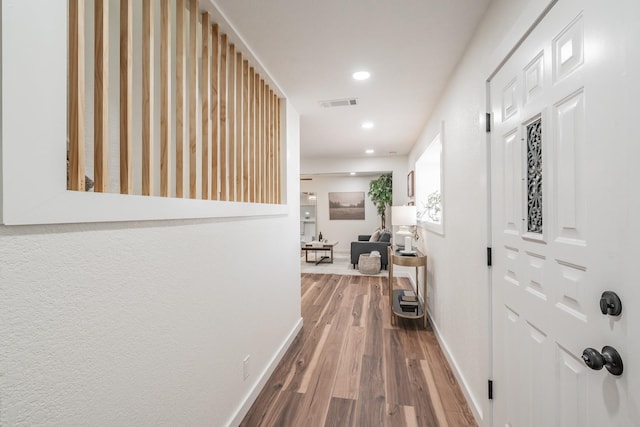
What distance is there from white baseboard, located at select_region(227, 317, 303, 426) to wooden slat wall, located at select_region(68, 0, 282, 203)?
1254mm

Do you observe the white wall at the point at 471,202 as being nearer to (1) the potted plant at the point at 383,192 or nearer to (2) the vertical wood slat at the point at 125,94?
(2) the vertical wood slat at the point at 125,94

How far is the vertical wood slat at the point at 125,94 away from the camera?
1.03m

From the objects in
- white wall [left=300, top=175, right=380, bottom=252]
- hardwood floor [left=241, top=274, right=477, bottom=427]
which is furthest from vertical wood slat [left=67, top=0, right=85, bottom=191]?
white wall [left=300, top=175, right=380, bottom=252]

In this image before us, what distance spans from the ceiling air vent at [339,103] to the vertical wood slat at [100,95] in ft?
7.46

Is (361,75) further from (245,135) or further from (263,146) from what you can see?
(245,135)

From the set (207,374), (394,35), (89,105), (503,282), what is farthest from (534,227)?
(89,105)

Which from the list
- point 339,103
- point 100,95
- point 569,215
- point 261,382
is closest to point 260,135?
point 339,103

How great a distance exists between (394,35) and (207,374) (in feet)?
7.26

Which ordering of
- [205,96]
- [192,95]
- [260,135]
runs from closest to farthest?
[192,95] → [205,96] → [260,135]

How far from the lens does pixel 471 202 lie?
194 centimetres

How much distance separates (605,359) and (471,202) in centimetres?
124

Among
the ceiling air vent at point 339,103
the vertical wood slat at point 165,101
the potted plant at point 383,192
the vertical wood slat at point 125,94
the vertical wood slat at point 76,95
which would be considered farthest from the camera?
the potted plant at point 383,192

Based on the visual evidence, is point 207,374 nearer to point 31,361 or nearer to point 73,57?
point 31,361

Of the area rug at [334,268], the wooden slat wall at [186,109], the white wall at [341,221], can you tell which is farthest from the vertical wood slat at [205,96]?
the white wall at [341,221]
